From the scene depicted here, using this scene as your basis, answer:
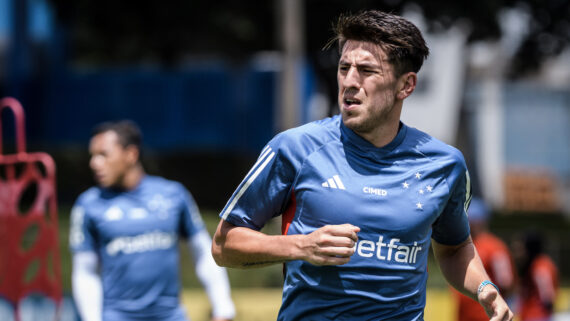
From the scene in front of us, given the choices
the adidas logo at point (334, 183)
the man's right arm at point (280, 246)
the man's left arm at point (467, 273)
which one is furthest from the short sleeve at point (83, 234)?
the adidas logo at point (334, 183)

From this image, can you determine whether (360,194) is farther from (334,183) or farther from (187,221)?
(187,221)

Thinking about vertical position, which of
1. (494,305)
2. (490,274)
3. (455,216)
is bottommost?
(490,274)

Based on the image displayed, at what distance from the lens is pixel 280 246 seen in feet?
10.0

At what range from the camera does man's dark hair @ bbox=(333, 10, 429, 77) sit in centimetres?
323

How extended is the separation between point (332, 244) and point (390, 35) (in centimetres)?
84

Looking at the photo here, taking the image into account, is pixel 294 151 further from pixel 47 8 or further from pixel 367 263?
pixel 47 8

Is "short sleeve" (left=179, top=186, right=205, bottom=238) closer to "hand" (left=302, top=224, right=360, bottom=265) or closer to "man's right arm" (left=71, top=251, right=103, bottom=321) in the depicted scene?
"man's right arm" (left=71, top=251, right=103, bottom=321)

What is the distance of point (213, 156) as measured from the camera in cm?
2014

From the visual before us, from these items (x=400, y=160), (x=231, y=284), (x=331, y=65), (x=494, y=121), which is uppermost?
(x=400, y=160)

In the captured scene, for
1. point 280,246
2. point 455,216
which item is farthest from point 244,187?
point 455,216

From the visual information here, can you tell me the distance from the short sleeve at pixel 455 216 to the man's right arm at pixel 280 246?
1.83 feet

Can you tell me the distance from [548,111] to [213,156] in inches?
1049

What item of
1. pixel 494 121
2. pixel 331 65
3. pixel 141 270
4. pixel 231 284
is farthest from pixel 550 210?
pixel 141 270

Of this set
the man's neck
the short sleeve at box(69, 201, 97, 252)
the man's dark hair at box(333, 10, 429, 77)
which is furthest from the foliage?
the man's dark hair at box(333, 10, 429, 77)
